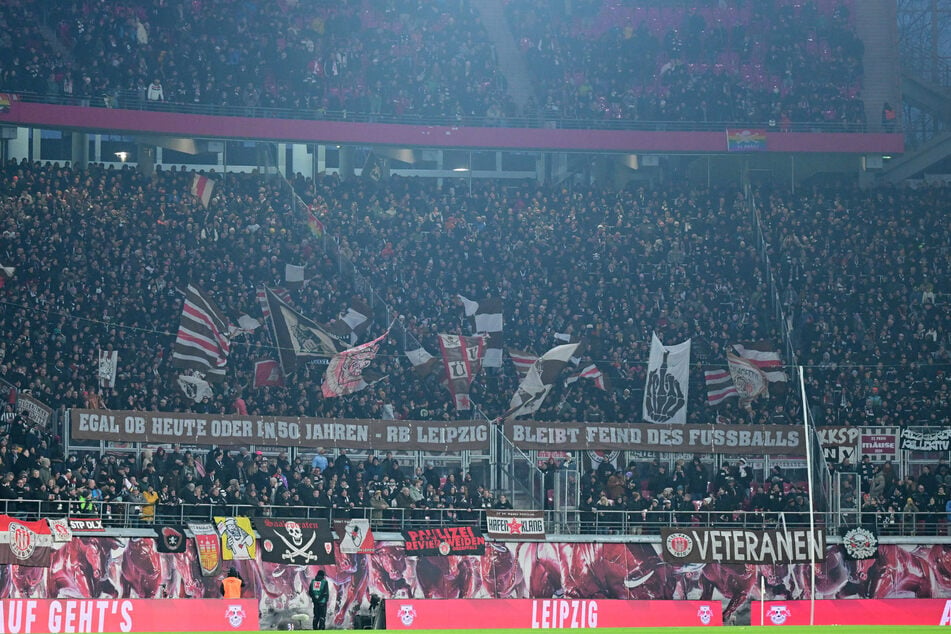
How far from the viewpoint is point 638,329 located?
137ft

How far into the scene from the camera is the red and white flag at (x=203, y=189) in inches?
1732

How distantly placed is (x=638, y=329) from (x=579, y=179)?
1496 centimetres

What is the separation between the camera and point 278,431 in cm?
3453

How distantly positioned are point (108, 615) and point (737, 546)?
13.8 metres

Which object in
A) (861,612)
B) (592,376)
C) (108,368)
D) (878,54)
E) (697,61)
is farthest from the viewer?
(878,54)

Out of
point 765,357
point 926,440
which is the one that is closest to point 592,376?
point 765,357

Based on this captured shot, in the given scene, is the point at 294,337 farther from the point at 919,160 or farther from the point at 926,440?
the point at 919,160

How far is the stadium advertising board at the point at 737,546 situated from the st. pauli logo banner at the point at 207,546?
384 inches

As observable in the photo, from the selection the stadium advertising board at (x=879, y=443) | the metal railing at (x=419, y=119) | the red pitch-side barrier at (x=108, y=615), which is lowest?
the red pitch-side barrier at (x=108, y=615)

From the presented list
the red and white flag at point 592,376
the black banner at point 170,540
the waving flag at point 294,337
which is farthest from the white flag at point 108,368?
the red and white flag at point 592,376

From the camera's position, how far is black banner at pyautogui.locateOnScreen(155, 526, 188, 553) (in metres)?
31.5

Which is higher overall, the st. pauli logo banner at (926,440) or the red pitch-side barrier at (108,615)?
the st. pauli logo banner at (926,440)

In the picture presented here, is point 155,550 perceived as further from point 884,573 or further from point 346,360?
point 884,573

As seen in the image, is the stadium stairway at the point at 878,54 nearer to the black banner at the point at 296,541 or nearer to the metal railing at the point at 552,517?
the metal railing at the point at 552,517
